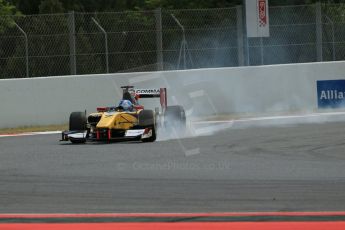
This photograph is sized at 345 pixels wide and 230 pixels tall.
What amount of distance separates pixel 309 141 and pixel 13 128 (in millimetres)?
8366

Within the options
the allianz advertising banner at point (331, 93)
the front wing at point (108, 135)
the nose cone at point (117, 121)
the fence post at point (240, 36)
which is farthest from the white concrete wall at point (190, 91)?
the nose cone at point (117, 121)

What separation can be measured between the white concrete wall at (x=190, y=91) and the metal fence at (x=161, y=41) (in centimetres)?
80

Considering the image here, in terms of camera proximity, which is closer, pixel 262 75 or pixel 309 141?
pixel 309 141

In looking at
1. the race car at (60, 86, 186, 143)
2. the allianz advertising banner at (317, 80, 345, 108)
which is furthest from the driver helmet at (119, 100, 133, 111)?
the allianz advertising banner at (317, 80, 345, 108)

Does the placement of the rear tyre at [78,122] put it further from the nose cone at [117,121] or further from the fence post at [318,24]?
the fence post at [318,24]

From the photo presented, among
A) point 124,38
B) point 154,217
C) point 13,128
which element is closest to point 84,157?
point 154,217

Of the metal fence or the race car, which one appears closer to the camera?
the race car

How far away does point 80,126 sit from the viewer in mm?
15203

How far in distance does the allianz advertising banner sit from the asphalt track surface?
6.03m

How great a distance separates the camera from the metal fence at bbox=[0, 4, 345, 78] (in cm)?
2058

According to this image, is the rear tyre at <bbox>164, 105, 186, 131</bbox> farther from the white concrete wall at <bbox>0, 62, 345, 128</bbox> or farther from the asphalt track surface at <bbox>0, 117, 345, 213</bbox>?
the white concrete wall at <bbox>0, 62, 345, 128</bbox>

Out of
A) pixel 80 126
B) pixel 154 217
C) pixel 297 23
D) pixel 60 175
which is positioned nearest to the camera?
pixel 154 217

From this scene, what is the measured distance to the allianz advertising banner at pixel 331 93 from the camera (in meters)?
21.3

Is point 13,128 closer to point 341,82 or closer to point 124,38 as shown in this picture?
point 124,38
